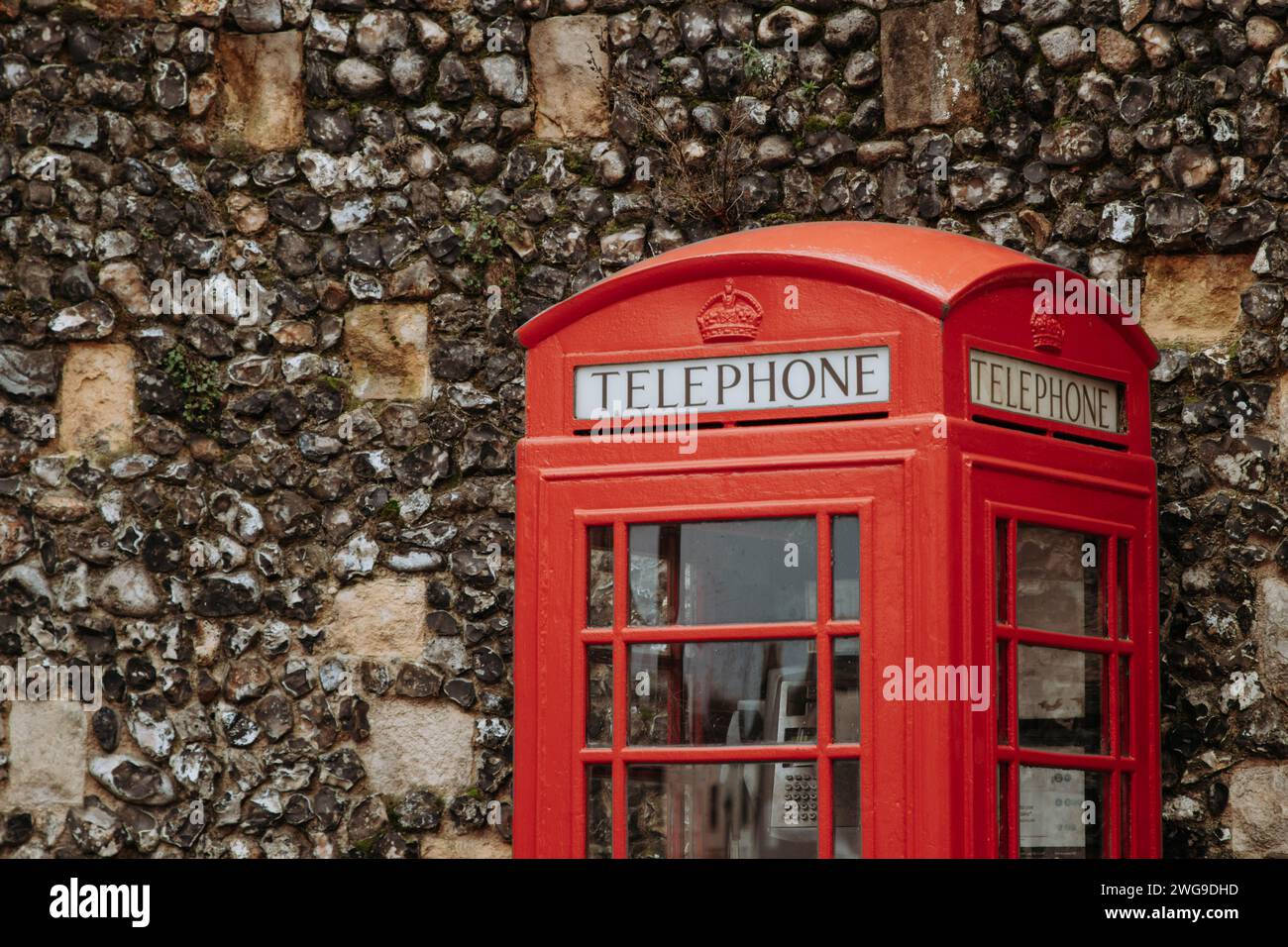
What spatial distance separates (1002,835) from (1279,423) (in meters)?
1.86

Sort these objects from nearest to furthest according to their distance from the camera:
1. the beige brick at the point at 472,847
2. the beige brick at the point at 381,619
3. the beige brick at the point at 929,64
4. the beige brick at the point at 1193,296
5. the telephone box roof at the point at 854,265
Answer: the telephone box roof at the point at 854,265
the beige brick at the point at 1193,296
the beige brick at the point at 929,64
the beige brick at the point at 472,847
the beige brick at the point at 381,619

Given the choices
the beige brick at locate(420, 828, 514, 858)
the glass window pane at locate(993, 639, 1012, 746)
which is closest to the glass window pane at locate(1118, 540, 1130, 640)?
the glass window pane at locate(993, 639, 1012, 746)

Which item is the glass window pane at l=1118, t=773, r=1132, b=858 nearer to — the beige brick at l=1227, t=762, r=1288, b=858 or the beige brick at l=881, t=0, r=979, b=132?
the beige brick at l=1227, t=762, r=1288, b=858

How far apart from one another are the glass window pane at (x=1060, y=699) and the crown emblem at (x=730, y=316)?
1.03 m

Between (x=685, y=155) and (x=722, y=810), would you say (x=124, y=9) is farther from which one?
(x=722, y=810)

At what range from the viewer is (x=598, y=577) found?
421cm

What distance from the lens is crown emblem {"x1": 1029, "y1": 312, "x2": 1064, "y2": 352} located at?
4266 millimetres

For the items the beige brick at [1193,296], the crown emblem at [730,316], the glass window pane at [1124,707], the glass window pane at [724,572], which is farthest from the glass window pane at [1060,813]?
the beige brick at [1193,296]

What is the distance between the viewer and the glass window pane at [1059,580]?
416cm

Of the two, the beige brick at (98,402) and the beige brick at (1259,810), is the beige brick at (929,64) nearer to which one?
the beige brick at (1259,810)

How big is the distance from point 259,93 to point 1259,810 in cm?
409

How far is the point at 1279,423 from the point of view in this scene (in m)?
5.16

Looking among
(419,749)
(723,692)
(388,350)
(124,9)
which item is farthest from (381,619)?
(124,9)
